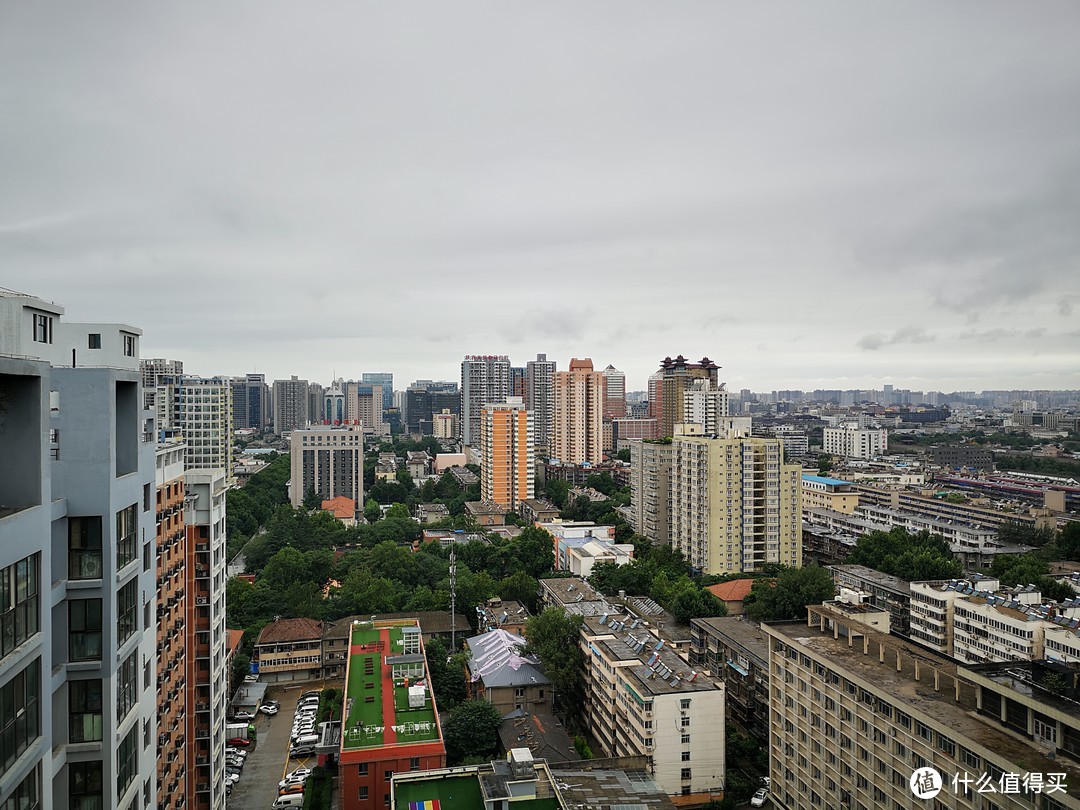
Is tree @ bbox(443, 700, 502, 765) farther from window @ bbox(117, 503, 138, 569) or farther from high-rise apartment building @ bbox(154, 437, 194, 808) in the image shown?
window @ bbox(117, 503, 138, 569)

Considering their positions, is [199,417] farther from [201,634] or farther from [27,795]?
[27,795]

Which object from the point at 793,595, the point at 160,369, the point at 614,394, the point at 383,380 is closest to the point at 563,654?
the point at 793,595

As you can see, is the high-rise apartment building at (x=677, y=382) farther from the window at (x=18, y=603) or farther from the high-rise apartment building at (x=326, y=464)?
the window at (x=18, y=603)

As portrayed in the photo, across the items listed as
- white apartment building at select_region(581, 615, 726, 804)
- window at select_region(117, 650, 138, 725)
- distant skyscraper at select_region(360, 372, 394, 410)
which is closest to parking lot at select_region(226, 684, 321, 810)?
white apartment building at select_region(581, 615, 726, 804)

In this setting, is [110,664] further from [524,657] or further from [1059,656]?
[1059,656]

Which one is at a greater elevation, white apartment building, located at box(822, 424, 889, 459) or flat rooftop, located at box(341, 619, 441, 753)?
white apartment building, located at box(822, 424, 889, 459)

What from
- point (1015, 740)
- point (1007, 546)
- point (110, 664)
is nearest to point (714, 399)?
point (1007, 546)

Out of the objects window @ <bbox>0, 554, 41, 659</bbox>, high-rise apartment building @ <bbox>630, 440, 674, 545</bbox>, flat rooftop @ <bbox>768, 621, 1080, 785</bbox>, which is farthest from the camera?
high-rise apartment building @ <bbox>630, 440, 674, 545</bbox>
